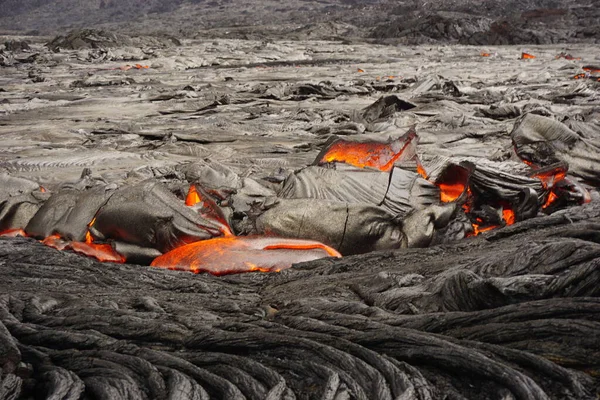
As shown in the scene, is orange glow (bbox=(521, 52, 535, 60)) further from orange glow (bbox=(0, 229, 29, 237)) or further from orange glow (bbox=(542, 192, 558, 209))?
orange glow (bbox=(0, 229, 29, 237))

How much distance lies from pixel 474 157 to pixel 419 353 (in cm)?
437

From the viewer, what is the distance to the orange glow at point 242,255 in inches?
141

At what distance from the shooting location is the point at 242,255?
12.0 feet

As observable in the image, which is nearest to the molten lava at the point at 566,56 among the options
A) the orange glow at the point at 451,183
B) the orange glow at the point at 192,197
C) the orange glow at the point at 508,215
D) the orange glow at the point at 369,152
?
the orange glow at the point at 369,152

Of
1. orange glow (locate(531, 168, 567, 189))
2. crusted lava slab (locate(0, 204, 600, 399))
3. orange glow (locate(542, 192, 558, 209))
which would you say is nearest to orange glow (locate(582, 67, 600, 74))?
orange glow (locate(531, 168, 567, 189))

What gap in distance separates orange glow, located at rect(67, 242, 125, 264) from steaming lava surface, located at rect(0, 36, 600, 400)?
2 centimetres

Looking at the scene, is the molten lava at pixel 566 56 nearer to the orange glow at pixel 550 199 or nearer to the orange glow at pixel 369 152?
the orange glow at pixel 369 152

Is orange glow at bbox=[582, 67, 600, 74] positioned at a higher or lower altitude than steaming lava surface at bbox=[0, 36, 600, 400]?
lower

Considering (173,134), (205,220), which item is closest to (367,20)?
(173,134)

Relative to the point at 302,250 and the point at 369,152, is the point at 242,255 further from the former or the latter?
the point at 369,152

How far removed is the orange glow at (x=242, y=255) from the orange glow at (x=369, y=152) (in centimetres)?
154

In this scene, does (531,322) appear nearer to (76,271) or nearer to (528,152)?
(76,271)

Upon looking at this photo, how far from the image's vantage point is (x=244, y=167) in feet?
19.1

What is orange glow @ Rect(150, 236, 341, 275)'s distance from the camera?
11.7 feet
